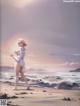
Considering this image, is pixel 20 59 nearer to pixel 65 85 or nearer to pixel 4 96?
pixel 4 96

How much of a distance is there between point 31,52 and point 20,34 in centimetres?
18

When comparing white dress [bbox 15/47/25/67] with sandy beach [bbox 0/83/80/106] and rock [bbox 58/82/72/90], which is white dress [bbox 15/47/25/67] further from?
rock [bbox 58/82/72/90]

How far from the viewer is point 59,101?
1.99 metres

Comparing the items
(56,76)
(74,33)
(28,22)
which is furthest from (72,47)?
(28,22)

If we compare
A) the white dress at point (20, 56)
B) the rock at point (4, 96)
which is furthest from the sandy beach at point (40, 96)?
the white dress at point (20, 56)

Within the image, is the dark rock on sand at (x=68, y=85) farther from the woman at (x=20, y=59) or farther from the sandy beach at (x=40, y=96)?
the woman at (x=20, y=59)

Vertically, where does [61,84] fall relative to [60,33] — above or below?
below

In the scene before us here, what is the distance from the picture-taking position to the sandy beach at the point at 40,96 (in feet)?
6.48

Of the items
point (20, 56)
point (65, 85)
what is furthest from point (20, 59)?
point (65, 85)

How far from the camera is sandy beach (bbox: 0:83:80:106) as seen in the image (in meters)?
1.97

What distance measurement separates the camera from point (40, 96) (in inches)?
79.0

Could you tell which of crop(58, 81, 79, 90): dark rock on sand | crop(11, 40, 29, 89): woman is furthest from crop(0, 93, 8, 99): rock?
crop(58, 81, 79, 90): dark rock on sand

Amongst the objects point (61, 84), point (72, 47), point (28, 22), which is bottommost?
point (61, 84)

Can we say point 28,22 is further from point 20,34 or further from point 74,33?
point 74,33
